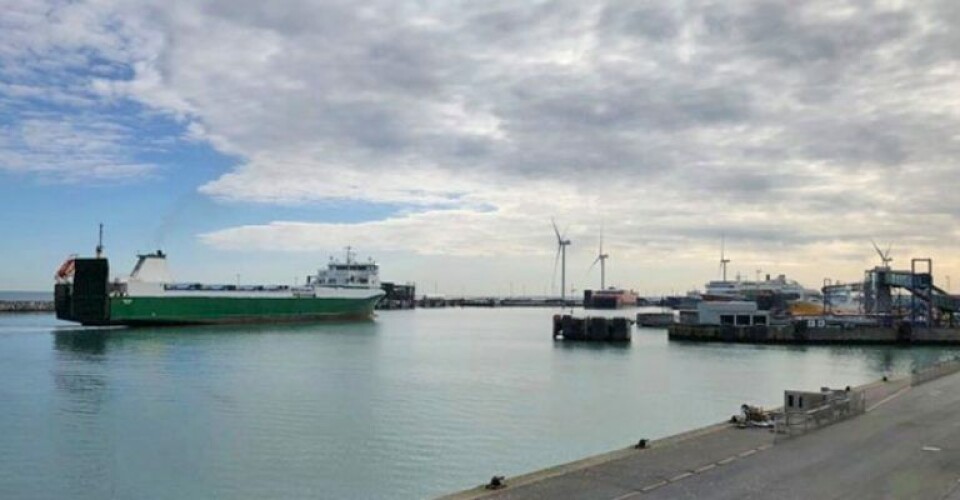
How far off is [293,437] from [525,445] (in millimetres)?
7078

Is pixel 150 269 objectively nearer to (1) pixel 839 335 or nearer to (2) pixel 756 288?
(1) pixel 839 335

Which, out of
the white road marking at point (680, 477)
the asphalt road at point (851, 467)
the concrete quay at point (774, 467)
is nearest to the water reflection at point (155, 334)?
the concrete quay at point (774, 467)

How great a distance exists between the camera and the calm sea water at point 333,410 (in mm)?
20672

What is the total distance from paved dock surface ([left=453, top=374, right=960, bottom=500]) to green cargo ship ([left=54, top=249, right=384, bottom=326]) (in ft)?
262


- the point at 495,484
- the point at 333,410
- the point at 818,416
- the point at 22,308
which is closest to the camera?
the point at 495,484

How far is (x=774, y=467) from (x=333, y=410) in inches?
788

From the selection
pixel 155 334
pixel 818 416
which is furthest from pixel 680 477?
pixel 155 334

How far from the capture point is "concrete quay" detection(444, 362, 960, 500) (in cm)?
1364

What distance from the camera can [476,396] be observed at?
1470 inches

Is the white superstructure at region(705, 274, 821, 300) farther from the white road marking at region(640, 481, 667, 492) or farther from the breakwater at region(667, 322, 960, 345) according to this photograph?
the white road marking at region(640, 481, 667, 492)

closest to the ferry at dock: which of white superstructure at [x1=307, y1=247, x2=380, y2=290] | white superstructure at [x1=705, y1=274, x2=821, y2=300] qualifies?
white superstructure at [x1=705, y1=274, x2=821, y2=300]

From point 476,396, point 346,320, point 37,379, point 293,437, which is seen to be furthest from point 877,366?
point 346,320

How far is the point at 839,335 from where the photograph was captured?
87.6 meters

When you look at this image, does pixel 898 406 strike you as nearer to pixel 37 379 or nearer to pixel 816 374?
pixel 816 374
